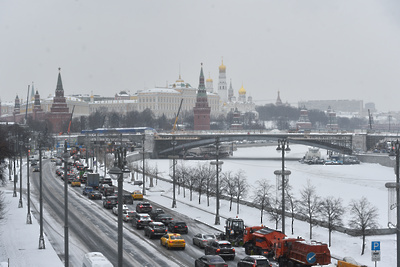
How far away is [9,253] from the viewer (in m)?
28.9

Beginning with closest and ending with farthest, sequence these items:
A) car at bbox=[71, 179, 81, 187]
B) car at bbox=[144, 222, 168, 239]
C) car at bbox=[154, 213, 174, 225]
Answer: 1. car at bbox=[144, 222, 168, 239]
2. car at bbox=[154, 213, 174, 225]
3. car at bbox=[71, 179, 81, 187]

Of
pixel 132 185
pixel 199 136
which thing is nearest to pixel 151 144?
pixel 199 136

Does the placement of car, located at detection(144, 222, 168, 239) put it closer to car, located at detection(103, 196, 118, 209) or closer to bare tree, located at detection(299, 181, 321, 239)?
bare tree, located at detection(299, 181, 321, 239)

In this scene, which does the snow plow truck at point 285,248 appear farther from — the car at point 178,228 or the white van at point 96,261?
the white van at point 96,261

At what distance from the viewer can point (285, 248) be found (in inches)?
1019

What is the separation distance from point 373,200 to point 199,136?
66107 mm

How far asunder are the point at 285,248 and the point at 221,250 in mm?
2758

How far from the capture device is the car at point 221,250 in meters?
27.0

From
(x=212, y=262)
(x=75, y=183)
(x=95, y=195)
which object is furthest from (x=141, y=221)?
(x=75, y=183)

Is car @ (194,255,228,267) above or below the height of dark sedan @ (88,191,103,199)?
above

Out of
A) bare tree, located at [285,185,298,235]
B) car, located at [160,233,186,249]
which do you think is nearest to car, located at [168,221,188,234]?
car, located at [160,233,186,249]

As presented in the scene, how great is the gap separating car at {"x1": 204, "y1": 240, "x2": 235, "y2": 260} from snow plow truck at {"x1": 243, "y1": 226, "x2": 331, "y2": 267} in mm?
1453

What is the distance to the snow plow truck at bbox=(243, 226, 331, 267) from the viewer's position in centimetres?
2438

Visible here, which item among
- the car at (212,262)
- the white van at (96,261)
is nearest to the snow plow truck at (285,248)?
Result: the car at (212,262)
